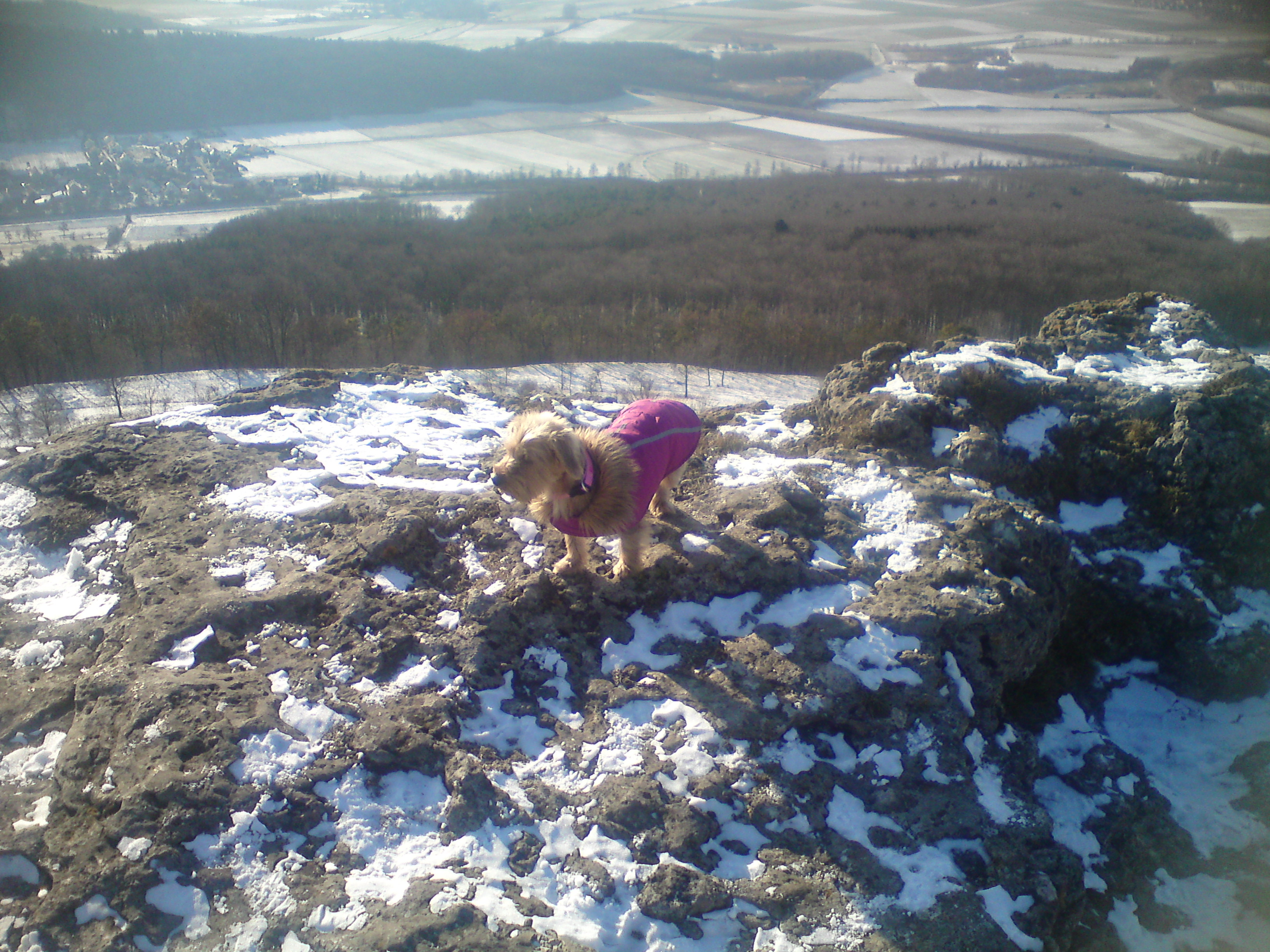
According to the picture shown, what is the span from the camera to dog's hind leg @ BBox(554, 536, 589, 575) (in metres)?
4.83

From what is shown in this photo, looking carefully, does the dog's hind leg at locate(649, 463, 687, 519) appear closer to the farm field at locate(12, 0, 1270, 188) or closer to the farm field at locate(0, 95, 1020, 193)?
the farm field at locate(12, 0, 1270, 188)

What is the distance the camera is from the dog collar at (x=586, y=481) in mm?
4328

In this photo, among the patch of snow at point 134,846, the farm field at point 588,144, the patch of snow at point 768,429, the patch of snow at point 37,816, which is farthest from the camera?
the farm field at point 588,144

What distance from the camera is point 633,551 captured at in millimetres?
4805

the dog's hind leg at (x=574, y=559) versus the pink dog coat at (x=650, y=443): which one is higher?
the pink dog coat at (x=650, y=443)

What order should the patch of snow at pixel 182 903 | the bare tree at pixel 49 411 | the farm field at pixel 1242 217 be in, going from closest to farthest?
the patch of snow at pixel 182 903 < the bare tree at pixel 49 411 < the farm field at pixel 1242 217

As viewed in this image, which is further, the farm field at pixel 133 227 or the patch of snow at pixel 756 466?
the farm field at pixel 133 227

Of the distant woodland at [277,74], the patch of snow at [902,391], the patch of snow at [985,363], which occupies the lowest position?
the patch of snow at [902,391]

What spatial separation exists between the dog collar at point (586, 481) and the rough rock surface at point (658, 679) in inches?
28.4

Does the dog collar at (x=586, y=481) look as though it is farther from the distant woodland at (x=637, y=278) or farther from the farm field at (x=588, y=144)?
the farm field at (x=588, y=144)

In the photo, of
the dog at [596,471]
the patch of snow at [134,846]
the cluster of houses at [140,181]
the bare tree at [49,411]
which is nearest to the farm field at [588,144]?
the cluster of houses at [140,181]

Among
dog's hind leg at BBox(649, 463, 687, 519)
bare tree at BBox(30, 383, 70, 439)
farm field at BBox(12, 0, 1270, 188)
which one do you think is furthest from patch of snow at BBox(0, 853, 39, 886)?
farm field at BBox(12, 0, 1270, 188)

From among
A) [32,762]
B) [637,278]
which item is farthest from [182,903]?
[637,278]

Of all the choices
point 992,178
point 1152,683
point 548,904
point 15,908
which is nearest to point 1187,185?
point 992,178
